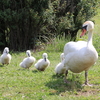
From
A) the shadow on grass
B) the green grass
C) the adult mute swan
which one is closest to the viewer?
the green grass

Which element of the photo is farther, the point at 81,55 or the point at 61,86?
the point at 61,86

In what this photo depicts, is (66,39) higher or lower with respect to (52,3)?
lower

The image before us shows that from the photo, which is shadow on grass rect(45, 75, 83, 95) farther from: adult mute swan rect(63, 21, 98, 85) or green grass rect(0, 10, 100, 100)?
adult mute swan rect(63, 21, 98, 85)

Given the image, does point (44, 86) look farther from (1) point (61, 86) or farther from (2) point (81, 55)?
(2) point (81, 55)

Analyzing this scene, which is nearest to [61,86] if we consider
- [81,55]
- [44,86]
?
[44,86]

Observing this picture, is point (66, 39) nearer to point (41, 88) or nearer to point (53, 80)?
point (53, 80)

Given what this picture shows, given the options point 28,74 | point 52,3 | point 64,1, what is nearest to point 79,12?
point 64,1

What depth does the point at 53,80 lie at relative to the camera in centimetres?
836

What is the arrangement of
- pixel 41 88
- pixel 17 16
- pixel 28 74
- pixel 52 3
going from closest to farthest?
pixel 41 88 → pixel 28 74 → pixel 17 16 → pixel 52 3

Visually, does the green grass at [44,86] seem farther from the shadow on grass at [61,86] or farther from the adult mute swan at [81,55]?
the adult mute swan at [81,55]

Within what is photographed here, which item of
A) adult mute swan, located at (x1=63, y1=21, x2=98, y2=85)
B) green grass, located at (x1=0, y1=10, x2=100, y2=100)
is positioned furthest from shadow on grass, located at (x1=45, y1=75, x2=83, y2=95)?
adult mute swan, located at (x1=63, y1=21, x2=98, y2=85)

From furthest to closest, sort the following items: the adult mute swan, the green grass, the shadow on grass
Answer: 1. the shadow on grass
2. the adult mute swan
3. the green grass

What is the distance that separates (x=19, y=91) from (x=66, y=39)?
8698mm

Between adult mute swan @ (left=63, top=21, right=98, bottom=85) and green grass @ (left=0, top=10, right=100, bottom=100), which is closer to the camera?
green grass @ (left=0, top=10, right=100, bottom=100)
